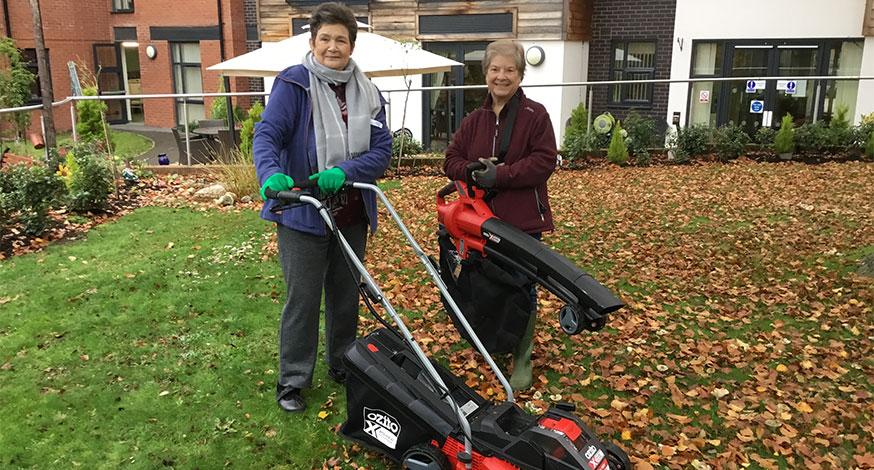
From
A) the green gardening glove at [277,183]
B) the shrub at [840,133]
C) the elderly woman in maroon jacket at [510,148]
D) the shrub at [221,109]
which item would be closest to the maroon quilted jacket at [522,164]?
the elderly woman in maroon jacket at [510,148]

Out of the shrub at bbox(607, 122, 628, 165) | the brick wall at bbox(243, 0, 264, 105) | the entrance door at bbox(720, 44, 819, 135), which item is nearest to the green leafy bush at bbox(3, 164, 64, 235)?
the shrub at bbox(607, 122, 628, 165)

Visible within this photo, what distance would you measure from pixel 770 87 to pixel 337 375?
1237 centimetres

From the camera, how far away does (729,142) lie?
11969 millimetres

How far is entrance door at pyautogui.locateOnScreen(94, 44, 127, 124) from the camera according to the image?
75.5ft

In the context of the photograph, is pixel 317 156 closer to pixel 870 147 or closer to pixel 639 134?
pixel 639 134

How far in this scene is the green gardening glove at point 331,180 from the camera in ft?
9.74

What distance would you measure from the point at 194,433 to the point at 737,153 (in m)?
11.0

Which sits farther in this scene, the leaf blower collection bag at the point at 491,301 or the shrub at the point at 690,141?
the shrub at the point at 690,141

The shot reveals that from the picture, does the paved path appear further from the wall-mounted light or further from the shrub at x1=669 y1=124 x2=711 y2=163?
the shrub at x1=669 y1=124 x2=711 y2=163

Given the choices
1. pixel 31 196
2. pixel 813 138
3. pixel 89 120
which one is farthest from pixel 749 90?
pixel 31 196

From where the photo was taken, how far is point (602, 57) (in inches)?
614

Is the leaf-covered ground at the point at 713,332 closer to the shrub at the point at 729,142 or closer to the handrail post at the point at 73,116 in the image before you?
the shrub at the point at 729,142

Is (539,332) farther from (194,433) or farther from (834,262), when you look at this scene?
(834,262)

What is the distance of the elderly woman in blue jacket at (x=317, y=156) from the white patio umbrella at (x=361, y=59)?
5895 millimetres
